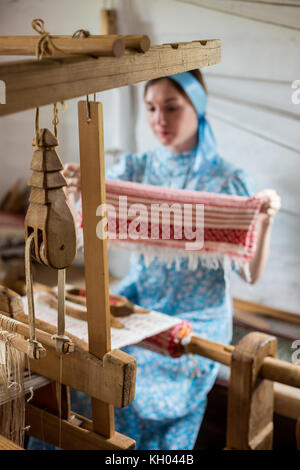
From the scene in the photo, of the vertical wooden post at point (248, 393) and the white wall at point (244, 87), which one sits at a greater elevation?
the white wall at point (244, 87)

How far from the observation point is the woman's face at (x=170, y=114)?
6.41 feet

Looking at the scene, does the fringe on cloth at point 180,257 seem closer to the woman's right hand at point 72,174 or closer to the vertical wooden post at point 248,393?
the woman's right hand at point 72,174

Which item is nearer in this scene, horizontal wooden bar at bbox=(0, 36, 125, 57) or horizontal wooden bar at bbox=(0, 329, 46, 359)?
horizontal wooden bar at bbox=(0, 36, 125, 57)

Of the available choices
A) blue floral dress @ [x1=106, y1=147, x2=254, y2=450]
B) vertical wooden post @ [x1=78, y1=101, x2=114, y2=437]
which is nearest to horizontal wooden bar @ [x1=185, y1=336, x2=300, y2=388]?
blue floral dress @ [x1=106, y1=147, x2=254, y2=450]

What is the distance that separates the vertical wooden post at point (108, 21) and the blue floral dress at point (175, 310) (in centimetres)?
81

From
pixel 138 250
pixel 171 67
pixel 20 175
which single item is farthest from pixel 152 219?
Answer: pixel 20 175

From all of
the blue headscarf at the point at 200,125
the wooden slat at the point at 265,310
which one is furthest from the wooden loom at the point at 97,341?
the wooden slat at the point at 265,310

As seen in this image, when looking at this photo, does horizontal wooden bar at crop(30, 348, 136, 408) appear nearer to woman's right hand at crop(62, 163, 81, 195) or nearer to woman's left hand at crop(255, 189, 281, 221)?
woman's right hand at crop(62, 163, 81, 195)

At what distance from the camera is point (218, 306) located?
1.99 metres

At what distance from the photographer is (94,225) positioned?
991 mm

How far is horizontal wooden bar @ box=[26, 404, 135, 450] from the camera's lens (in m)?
1.15

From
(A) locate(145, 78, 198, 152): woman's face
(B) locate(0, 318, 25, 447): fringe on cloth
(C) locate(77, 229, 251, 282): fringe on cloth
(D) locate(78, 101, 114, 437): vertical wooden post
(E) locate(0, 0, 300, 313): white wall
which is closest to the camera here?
(D) locate(78, 101, 114, 437): vertical wooden post

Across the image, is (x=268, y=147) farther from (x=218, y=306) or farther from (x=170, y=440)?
(x=170, y=440)

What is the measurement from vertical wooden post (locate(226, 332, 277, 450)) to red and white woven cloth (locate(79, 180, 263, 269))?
36 cm
